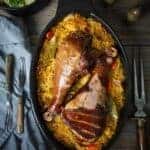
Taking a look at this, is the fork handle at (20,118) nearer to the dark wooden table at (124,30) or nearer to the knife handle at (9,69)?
the knife handle at (9,69)

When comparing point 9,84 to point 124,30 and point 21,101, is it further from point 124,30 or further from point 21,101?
point 124,30

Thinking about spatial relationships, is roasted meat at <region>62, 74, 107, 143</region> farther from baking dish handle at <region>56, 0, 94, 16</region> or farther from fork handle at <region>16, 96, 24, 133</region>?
baking dish handle at <region>56, 0, 94, 16</region>

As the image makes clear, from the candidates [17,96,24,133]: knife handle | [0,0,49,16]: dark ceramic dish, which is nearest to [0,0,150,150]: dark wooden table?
[0,0,49,16]: dark ceramic dish

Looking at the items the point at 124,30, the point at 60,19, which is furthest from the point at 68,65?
the point at 124,30

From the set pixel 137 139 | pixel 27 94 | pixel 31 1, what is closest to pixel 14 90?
pixel 27 94

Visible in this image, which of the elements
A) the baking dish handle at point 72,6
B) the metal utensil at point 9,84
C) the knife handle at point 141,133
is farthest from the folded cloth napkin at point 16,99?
the knife handle at point 141,133
